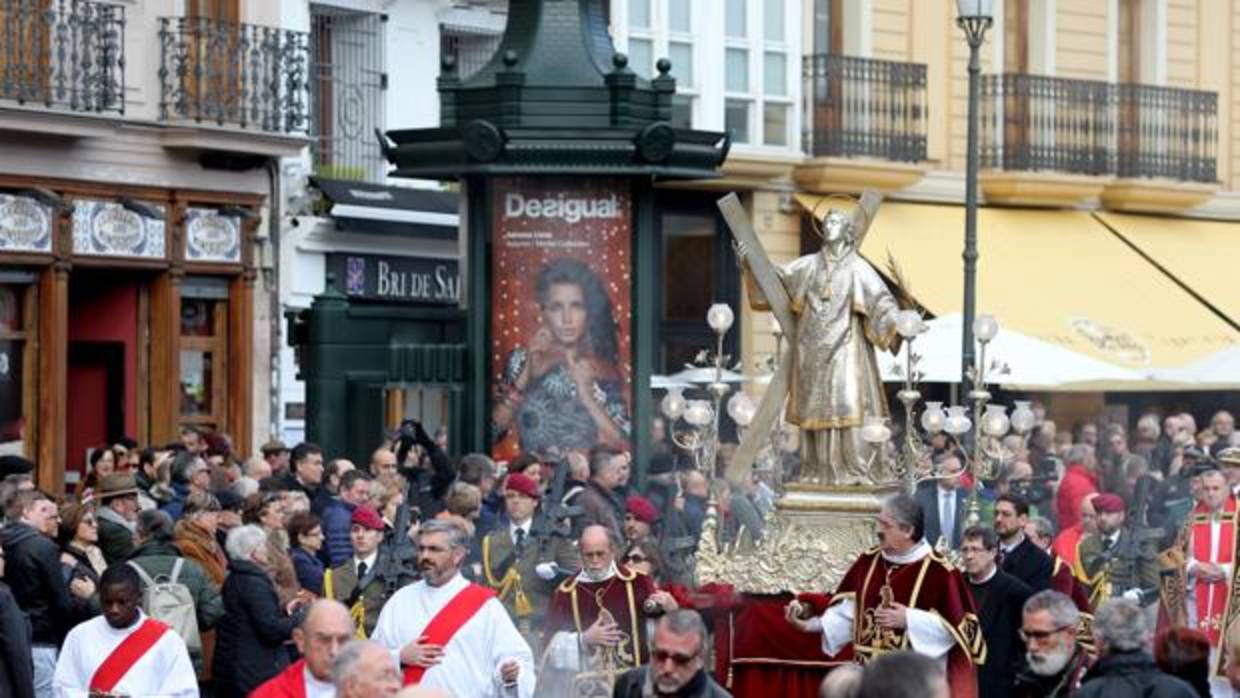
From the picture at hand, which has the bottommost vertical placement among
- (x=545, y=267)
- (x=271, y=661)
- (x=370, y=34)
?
(x=271, y=661)

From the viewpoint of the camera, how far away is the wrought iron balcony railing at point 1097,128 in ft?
123

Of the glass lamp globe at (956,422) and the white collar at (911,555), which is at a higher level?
the glass lamp globe at (956,422)

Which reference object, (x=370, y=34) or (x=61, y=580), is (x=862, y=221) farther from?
(x=370, y=34)

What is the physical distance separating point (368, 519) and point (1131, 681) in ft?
19.3

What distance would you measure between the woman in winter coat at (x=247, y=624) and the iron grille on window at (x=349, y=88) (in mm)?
16276

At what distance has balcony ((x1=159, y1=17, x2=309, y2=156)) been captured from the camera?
30.0 metres

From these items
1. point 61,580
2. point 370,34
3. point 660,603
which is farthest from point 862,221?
point 370,34

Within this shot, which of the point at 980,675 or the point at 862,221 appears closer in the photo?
the point at 980,675

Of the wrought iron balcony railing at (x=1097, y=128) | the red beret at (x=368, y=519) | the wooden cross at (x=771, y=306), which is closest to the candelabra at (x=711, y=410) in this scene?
A: the wooden cross at (x=771, y=306)

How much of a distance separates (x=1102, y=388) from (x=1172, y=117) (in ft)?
20.6

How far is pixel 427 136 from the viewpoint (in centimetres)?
2233

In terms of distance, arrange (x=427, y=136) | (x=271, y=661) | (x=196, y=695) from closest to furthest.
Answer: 1. (x=196, y=695)
2. (x=271, y=661)
3. (x=427, y=136)

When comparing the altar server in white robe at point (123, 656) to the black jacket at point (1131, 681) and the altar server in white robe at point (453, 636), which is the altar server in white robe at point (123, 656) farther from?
the black jacket at point (1131, 681)

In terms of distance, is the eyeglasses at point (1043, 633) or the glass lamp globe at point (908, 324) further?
the glass lamp globe at point (908, 324)
